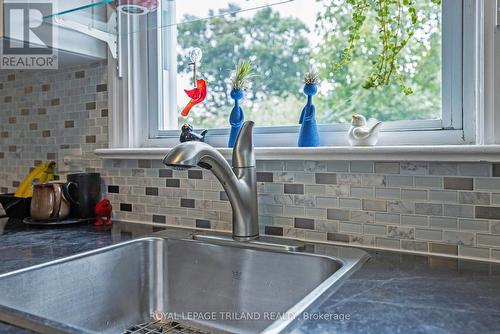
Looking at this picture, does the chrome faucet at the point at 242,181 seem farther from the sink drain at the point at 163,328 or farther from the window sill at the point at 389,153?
the sink drain at the point at 163,328

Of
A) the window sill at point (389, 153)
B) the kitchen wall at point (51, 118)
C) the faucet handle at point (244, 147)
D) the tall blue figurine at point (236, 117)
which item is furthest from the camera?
the kitchen wall at point (51, 118)

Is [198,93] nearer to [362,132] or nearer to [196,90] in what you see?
[196,90]

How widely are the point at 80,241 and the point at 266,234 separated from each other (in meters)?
0.54

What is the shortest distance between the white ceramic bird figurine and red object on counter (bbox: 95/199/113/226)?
90 cm

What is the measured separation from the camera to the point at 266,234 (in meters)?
1.29

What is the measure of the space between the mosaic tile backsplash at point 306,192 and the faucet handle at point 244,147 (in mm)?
119

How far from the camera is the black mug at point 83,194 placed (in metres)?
1.57

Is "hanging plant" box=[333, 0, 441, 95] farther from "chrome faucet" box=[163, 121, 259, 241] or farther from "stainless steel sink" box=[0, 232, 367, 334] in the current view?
"stainless steel sink" box=[0, 232, 367, 334]

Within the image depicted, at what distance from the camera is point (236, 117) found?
4.53ft

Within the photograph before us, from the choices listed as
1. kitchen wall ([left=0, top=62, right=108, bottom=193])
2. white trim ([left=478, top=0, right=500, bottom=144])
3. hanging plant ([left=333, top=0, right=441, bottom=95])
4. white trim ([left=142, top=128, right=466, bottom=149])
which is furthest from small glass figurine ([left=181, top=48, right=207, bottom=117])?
white trim ([left=478, top=0, right=500, bottom=144])

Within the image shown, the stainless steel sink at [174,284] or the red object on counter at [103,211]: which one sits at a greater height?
the red object on counter at [103,211]

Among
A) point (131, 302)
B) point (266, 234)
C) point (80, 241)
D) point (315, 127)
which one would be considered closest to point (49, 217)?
point (80, 241)

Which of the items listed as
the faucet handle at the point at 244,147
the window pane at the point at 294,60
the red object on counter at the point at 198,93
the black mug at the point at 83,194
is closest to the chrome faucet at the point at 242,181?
the faucet handle at the point at 244,147

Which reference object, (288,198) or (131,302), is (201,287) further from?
(288,198)
